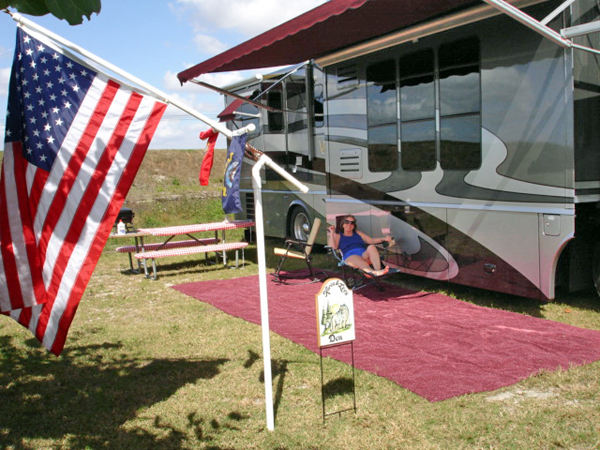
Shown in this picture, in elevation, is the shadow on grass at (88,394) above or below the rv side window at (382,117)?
below

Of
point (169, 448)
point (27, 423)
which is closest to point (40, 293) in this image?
point (27, 423)

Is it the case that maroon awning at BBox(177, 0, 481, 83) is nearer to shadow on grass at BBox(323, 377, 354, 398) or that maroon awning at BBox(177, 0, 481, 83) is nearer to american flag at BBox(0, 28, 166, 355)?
american flag at BBox(0, 28, 166, 355)

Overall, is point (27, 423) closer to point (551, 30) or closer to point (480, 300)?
point (480, 300)

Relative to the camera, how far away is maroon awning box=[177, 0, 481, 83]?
5.56 metres

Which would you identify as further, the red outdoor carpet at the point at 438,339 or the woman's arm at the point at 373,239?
the woman's arm at the point at 373,239

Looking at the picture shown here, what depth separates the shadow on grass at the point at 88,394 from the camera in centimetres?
375

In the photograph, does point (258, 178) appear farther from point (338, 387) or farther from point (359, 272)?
point (359, 272)

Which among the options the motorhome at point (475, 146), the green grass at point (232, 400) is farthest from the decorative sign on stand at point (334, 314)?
the motorhome at point (475, 146)

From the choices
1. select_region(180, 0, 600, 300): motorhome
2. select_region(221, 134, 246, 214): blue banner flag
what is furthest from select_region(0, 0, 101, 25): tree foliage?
select_region(180, 0, 600, 300): motorhome

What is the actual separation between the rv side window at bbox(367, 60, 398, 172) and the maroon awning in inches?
17.8

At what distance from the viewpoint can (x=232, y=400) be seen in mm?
4195

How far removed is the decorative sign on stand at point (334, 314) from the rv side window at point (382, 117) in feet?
11.5

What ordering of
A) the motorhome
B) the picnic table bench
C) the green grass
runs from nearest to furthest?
the green grass
the motorhome
the picnic table bench

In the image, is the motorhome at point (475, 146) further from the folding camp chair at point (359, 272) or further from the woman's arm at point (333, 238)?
the woman's arm at point (333, 238)
